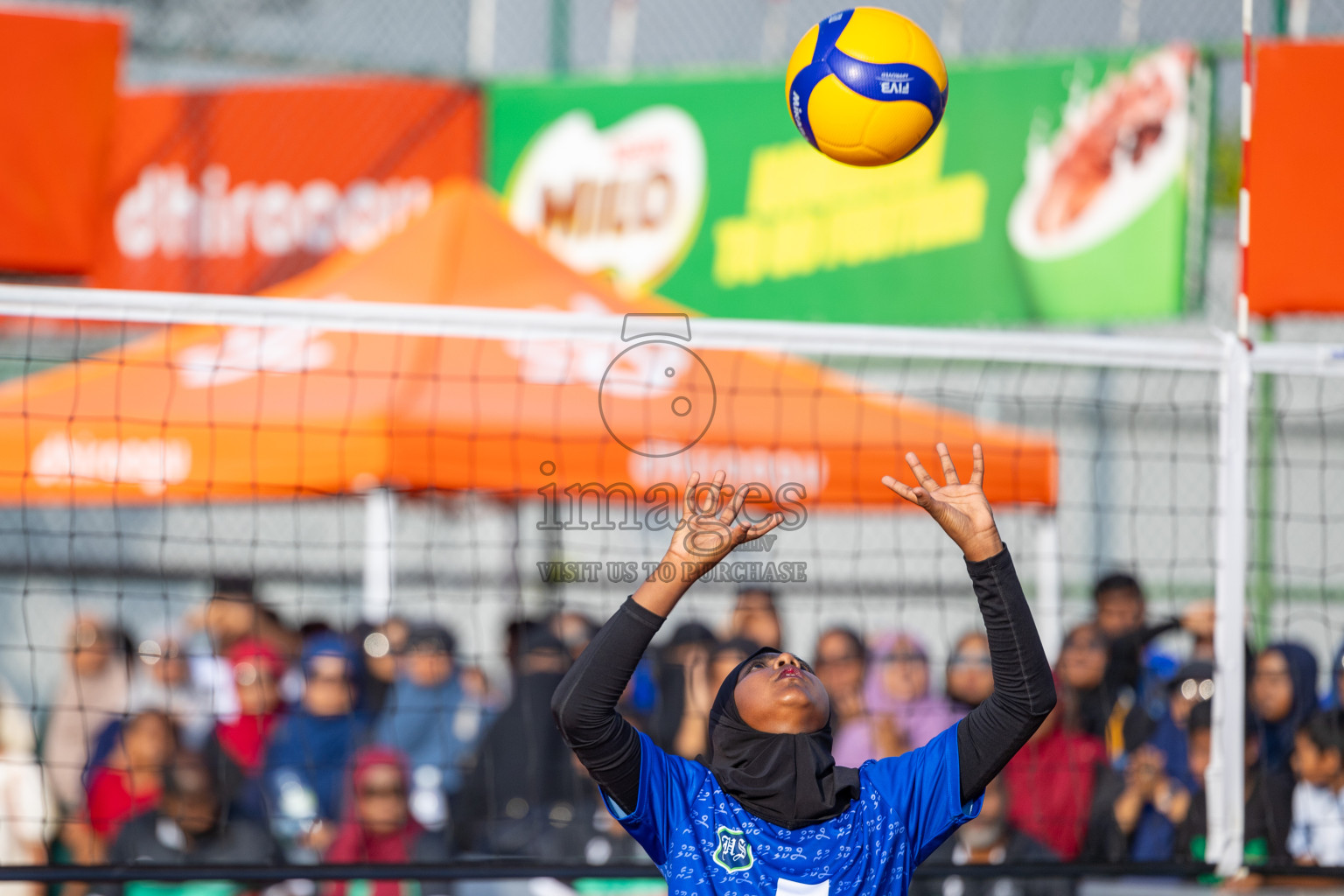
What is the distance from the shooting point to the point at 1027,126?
25.7 feet

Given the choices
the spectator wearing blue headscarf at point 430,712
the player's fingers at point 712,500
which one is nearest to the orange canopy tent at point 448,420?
the spectator wearing blue headscarf at point 430,712

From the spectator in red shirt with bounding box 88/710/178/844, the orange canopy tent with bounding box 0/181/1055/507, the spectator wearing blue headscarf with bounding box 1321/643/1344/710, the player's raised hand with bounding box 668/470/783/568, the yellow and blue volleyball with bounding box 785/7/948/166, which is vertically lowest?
the spectator in red shirt with bounding box 88/710/178/844

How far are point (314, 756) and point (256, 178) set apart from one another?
4.26m

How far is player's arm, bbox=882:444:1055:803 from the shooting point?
2.47 metres

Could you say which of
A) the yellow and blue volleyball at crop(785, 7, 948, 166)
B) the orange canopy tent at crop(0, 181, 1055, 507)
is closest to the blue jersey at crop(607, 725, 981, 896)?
the yellow and blue volleyball at crop(785, 7, 948, 166)

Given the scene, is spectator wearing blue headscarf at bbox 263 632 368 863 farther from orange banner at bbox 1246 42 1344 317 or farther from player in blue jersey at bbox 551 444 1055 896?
orange banner at bbox 1246 42 1344 317

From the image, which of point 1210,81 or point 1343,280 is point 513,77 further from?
point 1343,280

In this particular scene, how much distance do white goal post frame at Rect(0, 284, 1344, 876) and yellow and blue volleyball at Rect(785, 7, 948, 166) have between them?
64 centimetres

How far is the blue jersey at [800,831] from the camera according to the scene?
247 cm

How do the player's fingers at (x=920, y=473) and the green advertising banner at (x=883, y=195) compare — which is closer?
the player's fingers at (x=920, y=473)

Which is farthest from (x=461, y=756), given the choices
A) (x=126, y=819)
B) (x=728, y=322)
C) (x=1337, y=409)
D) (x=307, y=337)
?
(x=1337, y=409)

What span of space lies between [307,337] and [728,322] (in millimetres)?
2149

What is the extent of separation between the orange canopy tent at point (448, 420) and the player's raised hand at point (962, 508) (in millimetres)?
2480

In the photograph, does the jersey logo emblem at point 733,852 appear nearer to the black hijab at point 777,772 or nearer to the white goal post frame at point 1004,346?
the black hijab at point 777,772
